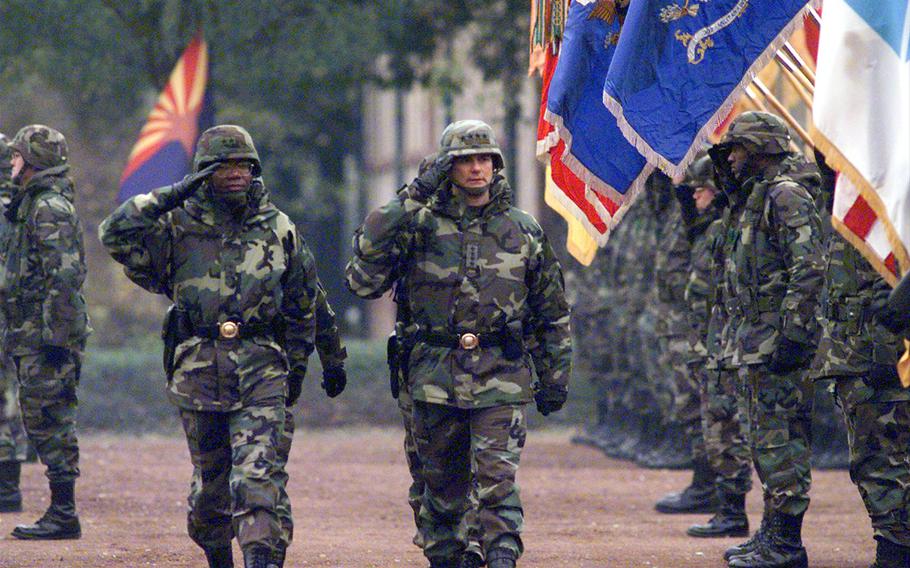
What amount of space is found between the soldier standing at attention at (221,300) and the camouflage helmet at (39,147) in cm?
280

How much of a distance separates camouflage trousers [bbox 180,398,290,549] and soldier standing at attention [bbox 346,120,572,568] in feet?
2.53

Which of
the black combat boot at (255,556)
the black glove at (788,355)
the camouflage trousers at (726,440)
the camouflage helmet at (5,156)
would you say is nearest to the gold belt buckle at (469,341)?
the black combat boot at (255,556)

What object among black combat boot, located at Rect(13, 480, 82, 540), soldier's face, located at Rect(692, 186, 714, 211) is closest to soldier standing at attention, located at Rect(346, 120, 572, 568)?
black combat boot, located at Rect(13, 480, 82, 540)

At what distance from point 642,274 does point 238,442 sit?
8.27 meters

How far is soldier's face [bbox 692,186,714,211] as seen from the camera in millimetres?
13102

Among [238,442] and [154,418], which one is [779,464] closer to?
[238,442]

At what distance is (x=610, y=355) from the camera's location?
18875mm

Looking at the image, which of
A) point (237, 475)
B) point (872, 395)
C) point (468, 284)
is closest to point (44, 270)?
point (237, 475)

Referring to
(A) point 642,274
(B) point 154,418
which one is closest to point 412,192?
(A) point 642,274

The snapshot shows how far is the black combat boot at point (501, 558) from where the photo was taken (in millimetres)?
9461

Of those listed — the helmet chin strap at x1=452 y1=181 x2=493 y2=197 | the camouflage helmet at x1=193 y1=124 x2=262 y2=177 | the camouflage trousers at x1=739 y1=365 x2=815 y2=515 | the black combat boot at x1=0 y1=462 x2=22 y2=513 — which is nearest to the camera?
the camouflage helmet at x1=193 y1=124 x2=262 y2=177

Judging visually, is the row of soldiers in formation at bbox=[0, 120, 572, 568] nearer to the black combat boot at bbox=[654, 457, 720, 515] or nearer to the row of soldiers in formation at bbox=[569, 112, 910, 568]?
the row of soldiers in formation at bbox=[569, 112, 910, 568]

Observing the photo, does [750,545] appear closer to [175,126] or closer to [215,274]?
[215,274]

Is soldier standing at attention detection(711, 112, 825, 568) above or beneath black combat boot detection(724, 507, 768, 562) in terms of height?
above
